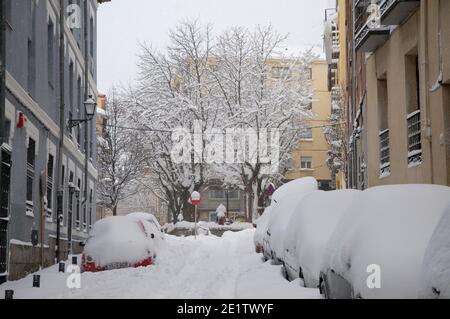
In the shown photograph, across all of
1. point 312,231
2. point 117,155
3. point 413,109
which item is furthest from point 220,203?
point 312,231

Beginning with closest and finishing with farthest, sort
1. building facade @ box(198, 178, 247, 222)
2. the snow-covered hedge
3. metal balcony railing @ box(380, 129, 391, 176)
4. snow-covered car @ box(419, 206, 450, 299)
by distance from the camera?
snow-covered car @ box(419, 206, 450, 299), metal balcony railing @ box(380, 129, 391, 176), the snow-covered hedge, building facade @ box(198, 178, 247, 222)

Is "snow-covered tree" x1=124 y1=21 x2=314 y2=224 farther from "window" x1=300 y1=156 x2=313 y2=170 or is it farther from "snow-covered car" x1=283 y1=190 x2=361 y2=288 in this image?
"snow-covered car" x1=283 y1=190 x2=361 y2=288

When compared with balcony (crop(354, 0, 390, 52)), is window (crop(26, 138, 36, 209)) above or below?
Result: below

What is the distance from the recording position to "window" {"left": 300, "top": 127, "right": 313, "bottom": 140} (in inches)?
1598

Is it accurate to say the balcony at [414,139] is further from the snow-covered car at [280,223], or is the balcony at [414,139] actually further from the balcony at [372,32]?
the balcony at [372,32]

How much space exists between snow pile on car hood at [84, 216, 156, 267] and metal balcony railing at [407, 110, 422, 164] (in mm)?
5847

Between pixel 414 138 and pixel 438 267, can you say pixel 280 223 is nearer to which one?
pixel 414 138

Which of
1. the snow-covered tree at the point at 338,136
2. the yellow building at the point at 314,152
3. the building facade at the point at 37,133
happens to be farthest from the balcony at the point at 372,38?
the yellow building at the point at 314,152

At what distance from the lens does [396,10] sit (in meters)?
13.5

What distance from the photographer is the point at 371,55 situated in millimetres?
17172

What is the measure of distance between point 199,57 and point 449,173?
3146 centimetres

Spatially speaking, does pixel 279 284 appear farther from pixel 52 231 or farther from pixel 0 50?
pixel 52 231

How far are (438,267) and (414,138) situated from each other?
986 cm

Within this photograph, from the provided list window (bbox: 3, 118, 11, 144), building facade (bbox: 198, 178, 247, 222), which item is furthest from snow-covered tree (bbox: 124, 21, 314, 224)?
window (bbox: 3, 118, 11, 144)
